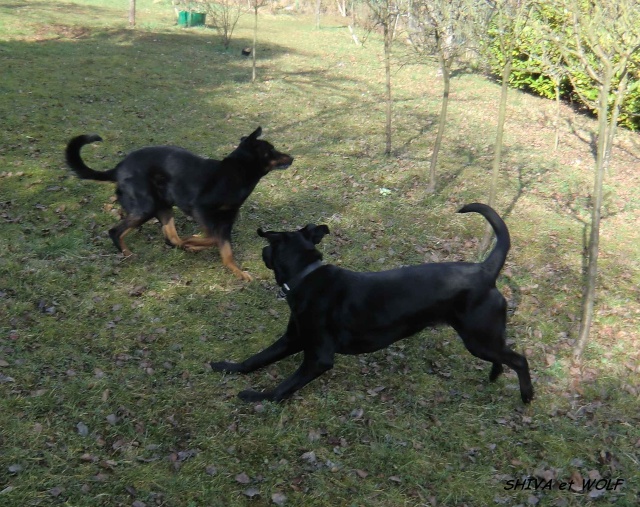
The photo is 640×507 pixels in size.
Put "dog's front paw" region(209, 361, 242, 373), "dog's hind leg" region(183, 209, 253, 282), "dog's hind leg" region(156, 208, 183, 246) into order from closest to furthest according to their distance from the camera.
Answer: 1. "dog's front paw" region(209, 361, 242, 373)
2. "dog's hind leg" region(183, 209, 253, 282)
3. "dog's hind leg" region(156, 208, 183, 246)

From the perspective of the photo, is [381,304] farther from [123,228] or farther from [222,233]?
[123,228]

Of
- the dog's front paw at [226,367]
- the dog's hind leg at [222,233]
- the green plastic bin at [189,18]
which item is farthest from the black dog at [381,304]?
the green plastic bin at [189,18]

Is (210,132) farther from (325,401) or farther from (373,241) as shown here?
(325,401)

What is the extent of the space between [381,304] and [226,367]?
1660mm

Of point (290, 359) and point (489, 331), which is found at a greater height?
point (489, 331)

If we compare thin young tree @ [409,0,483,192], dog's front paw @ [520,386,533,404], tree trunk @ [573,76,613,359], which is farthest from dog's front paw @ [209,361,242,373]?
thin young tree @ [409,0,483,192]

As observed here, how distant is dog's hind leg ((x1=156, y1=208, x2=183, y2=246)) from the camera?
24.2 feet

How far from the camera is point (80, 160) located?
7035mm

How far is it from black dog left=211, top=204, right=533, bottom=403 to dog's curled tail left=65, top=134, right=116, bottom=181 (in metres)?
3.13

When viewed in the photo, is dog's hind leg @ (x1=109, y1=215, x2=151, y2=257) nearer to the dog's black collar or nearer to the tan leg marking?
the tan leg marking

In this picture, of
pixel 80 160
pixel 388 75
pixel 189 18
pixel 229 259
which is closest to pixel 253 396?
pixel 229 259

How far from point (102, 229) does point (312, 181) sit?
4.06 meters

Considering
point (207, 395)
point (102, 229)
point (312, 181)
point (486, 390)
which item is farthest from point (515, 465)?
point (312, 181)

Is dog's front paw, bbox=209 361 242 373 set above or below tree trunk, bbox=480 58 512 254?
below
